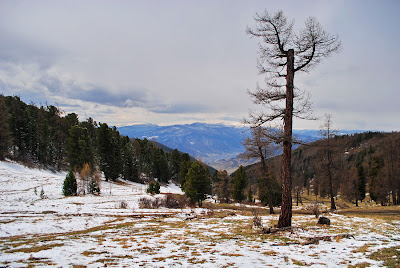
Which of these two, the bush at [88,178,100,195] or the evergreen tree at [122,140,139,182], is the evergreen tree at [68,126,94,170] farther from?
the evergreen tree at [122,140,139,182]

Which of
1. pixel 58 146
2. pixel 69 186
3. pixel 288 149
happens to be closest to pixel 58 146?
pixel 58 146

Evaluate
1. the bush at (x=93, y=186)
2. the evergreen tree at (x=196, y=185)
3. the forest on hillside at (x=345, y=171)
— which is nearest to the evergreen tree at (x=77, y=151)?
the bush at (x=93, y=186)

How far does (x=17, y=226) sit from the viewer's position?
428 inches

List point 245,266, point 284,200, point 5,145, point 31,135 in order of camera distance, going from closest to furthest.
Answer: point 245,266 → point 284,200 → point 5,145 → point 31,135

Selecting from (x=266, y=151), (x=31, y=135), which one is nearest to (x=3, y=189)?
(x=266, y=151)

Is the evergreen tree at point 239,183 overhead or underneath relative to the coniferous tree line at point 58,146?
underneath

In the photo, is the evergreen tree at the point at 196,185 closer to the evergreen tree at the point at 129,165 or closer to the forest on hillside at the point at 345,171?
the forest on hillside at the point at 345,171

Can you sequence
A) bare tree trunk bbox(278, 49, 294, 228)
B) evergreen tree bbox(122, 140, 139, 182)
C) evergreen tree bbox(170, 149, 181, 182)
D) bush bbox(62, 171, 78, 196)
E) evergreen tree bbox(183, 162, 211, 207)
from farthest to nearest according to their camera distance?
evergreen tree bbox(170, 149, 181, 182), evergreen tree bbox(122, 140, 139, 182), evergreen tree bbox(183, 162, 211, 207), bush bbox(62, 171, 78, 196), bare tree trunk bbox(278, 49, 294, 228)

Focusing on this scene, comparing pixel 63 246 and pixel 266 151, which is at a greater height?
pixel 266 151

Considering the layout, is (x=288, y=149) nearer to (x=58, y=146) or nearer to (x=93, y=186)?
(x=93, y=186)

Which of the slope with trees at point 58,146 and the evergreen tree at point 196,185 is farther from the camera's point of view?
the slope with trees at point 58,146

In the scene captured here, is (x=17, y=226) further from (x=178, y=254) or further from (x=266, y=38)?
(x=266, y=38)

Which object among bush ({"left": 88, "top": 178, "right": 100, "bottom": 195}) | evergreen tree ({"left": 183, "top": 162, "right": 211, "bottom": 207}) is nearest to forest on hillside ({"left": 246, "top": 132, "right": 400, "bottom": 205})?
evergreen tree ({"left": 183, "top": 162, "right": 211, "bottom": 207})

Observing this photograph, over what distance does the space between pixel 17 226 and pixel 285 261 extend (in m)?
12.6
